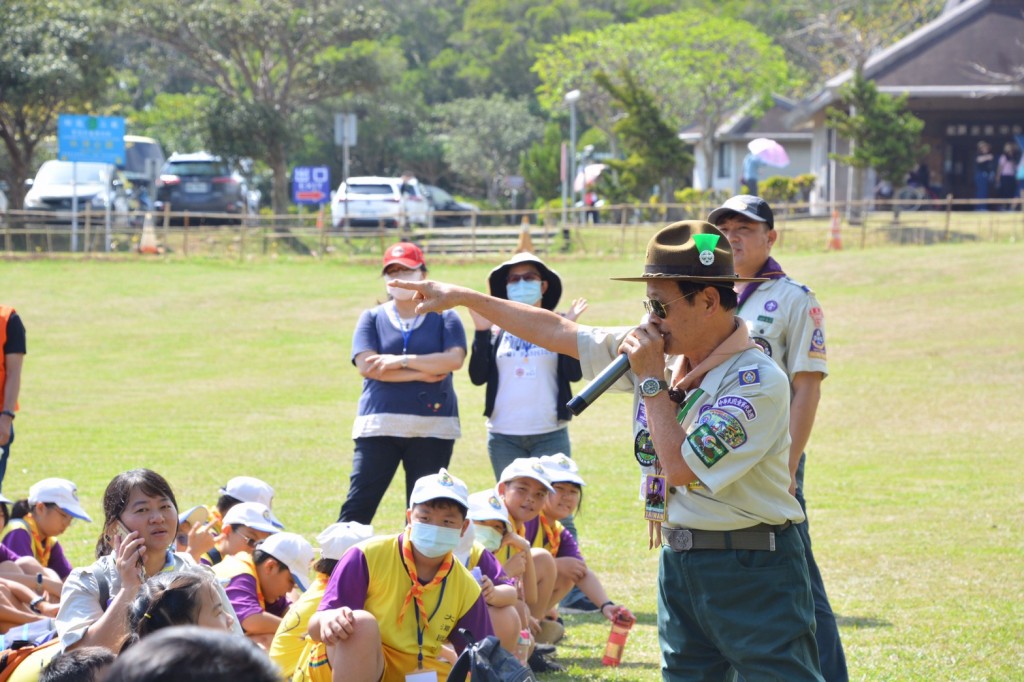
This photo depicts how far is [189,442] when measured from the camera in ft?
46.1

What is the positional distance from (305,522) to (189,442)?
4592mm

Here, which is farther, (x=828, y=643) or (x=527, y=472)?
(x=527, y=472)

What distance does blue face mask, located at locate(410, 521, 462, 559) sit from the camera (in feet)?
17.0

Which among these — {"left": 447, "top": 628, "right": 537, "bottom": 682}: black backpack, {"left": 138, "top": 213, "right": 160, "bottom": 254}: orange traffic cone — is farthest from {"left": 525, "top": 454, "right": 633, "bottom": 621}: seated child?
{"left": 138, "top": 213, "right": 160, "bottom": 254}: orange traffic cone

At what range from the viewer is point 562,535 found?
7.20 metres

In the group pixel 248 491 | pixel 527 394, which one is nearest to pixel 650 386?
pixel 527 394

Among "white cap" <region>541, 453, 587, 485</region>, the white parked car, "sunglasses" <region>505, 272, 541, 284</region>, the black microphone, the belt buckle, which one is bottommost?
"white cap" <region>541, 453, 587, 485</region>

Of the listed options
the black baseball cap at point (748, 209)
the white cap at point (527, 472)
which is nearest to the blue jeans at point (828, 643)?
the black baseball cap at point (748, 209)

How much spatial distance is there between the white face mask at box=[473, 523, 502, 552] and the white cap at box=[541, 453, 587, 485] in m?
0.65

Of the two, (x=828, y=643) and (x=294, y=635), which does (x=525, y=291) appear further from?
(x=828, y=643)

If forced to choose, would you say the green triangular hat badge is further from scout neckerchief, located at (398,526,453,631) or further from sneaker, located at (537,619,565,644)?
sneaker, located at (537,619,565,644)

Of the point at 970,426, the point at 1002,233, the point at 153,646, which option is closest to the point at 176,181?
the point at 1002,233

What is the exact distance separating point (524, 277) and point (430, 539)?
230 centimetres

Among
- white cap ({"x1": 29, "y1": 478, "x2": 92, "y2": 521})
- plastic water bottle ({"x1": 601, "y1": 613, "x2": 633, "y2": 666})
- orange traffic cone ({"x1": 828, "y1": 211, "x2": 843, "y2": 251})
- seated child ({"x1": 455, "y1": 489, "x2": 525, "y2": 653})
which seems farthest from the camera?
orange traffic cone ({"x1": 828, "y1": 211, "x2": 843, "y2": 251})
